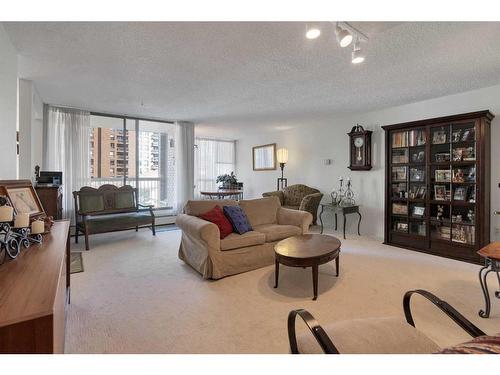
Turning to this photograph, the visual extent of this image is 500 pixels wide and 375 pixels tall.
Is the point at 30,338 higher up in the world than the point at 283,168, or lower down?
lower down

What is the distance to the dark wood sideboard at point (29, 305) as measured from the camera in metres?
0.70

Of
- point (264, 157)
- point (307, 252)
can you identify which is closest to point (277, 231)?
point (307, 252)

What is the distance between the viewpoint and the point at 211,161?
25.7 ft

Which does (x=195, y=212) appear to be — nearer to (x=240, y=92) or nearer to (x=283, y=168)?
(x=240, y=92)

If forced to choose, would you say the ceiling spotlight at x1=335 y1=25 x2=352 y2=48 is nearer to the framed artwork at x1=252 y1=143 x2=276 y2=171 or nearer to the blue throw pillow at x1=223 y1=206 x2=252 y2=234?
the blue throw pillow at x1=223 y1=206 x2=252 y2=234

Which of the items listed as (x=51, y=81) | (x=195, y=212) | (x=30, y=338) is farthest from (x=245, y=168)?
(x=30, y=338)

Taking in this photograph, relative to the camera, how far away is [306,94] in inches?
147

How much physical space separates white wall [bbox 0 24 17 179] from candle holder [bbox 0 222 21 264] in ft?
3.20

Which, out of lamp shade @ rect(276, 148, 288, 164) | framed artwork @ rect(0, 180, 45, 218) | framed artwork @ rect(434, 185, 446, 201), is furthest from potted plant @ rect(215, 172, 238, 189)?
framed artwork @ rect(0, 180, 45, 218)

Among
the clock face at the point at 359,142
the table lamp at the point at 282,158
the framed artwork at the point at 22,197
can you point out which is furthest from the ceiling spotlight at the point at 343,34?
the table lamp at the point at 282,158

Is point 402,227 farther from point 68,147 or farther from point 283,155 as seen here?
point 68,147

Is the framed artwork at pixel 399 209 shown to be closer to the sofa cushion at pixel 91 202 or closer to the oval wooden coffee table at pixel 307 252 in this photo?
the oval wooden coffee table at pixel 307 252

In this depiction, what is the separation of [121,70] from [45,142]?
8.78ft

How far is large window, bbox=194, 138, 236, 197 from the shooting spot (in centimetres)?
763
